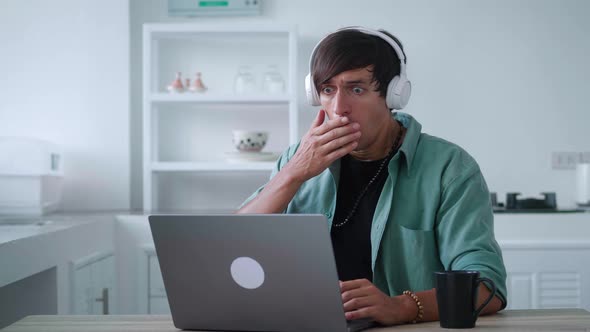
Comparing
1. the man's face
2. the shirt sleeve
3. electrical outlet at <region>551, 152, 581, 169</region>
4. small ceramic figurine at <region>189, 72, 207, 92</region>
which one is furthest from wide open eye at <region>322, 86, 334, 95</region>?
electrical outlet at <region>551, 152, 581, 169</region>

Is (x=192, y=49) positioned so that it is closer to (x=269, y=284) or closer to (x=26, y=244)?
(x=26, y=244)

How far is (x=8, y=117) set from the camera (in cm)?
316

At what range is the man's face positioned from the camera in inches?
59.8

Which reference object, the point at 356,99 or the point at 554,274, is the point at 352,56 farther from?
the point at 554,274

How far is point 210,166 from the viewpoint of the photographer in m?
3.02

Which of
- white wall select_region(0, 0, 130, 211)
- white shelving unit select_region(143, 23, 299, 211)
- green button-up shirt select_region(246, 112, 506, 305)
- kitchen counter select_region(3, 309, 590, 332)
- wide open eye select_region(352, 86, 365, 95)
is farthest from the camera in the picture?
white shelving unit select_region(143, 23, 299, 211)

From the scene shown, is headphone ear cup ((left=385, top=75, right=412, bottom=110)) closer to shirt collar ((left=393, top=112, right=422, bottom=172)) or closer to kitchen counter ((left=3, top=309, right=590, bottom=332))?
shirt collar ((left=393, top=112, right=422, bottom=172))

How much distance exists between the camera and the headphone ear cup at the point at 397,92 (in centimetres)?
156

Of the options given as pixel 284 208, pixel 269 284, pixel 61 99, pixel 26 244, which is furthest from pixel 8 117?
pixel 269 284

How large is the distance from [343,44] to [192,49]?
1.90m

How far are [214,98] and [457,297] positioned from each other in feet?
6.89

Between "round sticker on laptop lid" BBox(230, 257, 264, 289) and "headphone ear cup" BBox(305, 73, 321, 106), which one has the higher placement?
"headphone ear cup" BBox(305, 73, 321, 106)

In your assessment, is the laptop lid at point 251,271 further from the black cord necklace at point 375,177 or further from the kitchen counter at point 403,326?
the black cord necklace at point 375,177

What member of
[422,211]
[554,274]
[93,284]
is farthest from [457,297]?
[554,274]
